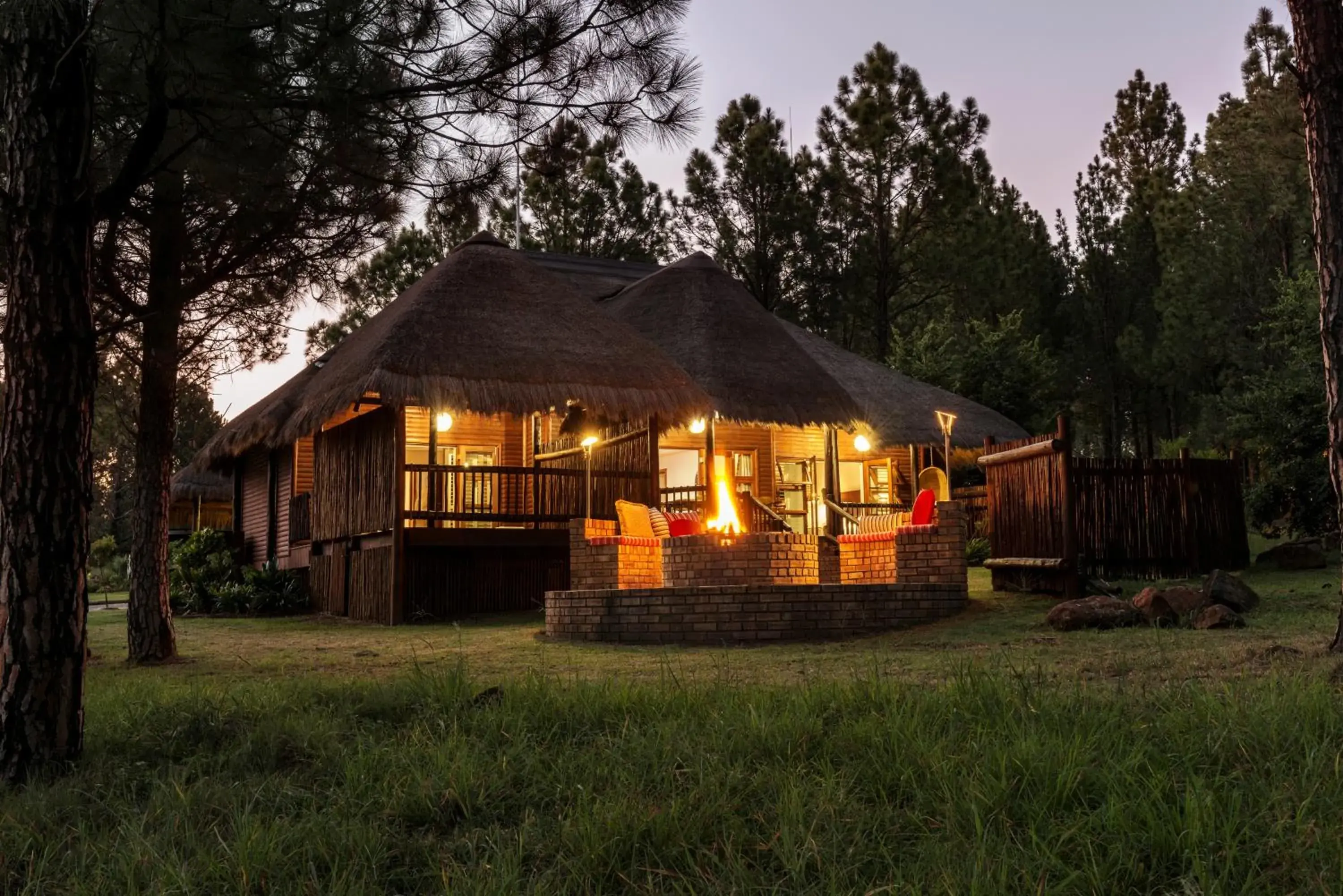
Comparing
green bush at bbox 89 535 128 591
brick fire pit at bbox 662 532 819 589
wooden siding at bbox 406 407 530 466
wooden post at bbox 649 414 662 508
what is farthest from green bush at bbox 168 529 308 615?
green bush at bbox 89 535 128 591

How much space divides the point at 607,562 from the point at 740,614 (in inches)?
95.6

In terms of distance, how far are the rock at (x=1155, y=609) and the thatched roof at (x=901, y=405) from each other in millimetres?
11966

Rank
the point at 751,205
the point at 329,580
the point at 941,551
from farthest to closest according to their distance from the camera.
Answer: the point at 751,205, the point at 329,580, the point at 941,551

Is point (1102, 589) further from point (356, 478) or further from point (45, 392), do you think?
point (356, 478)

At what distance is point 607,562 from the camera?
38.7ft

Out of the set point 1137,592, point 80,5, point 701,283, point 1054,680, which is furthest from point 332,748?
point 701,283

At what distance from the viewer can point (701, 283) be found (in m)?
19.6

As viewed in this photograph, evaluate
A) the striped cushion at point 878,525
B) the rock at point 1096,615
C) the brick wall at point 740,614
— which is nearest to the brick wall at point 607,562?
the brick wall at point 740,614

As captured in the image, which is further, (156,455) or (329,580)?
(329,580)

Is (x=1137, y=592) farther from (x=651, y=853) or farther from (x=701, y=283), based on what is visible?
(x=701, y=283)

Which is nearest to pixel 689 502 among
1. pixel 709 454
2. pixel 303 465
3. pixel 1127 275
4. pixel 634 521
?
pixel 709 454

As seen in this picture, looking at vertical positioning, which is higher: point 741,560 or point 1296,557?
point 741,560

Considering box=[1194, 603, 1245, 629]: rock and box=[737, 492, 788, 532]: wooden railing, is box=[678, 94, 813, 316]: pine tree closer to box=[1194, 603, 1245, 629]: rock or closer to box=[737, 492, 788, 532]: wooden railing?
box=[737, 492, 788, 532]: wooden railing

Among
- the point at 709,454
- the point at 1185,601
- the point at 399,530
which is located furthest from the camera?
the point at 709,454
